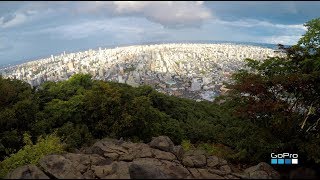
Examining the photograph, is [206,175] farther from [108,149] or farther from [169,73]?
[169,73]

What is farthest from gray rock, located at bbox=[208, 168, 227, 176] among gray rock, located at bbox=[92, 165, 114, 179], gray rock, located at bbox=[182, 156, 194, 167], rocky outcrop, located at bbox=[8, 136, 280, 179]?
gray rock, located at bbox=[92, 165, 114, 179]

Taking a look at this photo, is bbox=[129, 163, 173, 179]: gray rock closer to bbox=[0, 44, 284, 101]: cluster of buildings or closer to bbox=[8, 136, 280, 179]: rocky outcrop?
bbox=[8, 136, 280, 179]: rocky outcrop

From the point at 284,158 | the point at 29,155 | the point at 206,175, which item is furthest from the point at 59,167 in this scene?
the point at 284,158

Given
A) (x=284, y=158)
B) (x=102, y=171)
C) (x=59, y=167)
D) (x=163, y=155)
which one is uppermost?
(x=59, y=167)

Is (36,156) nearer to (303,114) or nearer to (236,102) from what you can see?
(236,102)

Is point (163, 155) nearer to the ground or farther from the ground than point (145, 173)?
nearer to the ground

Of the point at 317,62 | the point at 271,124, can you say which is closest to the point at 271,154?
the point at 271,124
